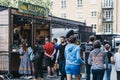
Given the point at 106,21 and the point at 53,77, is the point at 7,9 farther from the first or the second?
the point at 106,21

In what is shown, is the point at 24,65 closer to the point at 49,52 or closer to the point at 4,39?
the point at 49,52

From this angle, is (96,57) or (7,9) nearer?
(96,57)

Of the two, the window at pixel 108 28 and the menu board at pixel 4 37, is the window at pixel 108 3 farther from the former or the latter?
the menu board at pixel 4 37

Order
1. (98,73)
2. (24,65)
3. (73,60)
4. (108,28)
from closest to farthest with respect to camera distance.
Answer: (73,60) < (98,73) < (24,65) < (108,28)

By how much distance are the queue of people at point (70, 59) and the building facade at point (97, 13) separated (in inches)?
2541

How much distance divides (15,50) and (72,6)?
6911 centimetres

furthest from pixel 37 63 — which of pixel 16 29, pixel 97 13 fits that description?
pixel 97 13

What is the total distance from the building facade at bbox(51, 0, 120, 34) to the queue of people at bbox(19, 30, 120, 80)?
2541 inches

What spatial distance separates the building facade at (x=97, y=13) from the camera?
84875 millimetres

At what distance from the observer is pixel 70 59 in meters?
11.9

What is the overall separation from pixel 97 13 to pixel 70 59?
247ft

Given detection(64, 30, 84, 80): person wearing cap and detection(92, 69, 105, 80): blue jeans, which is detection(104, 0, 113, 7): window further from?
detection(64, 30, 84, 80): person wearing cap

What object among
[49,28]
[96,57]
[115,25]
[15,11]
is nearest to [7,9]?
[15,11]

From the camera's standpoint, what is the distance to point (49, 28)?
24219mm
